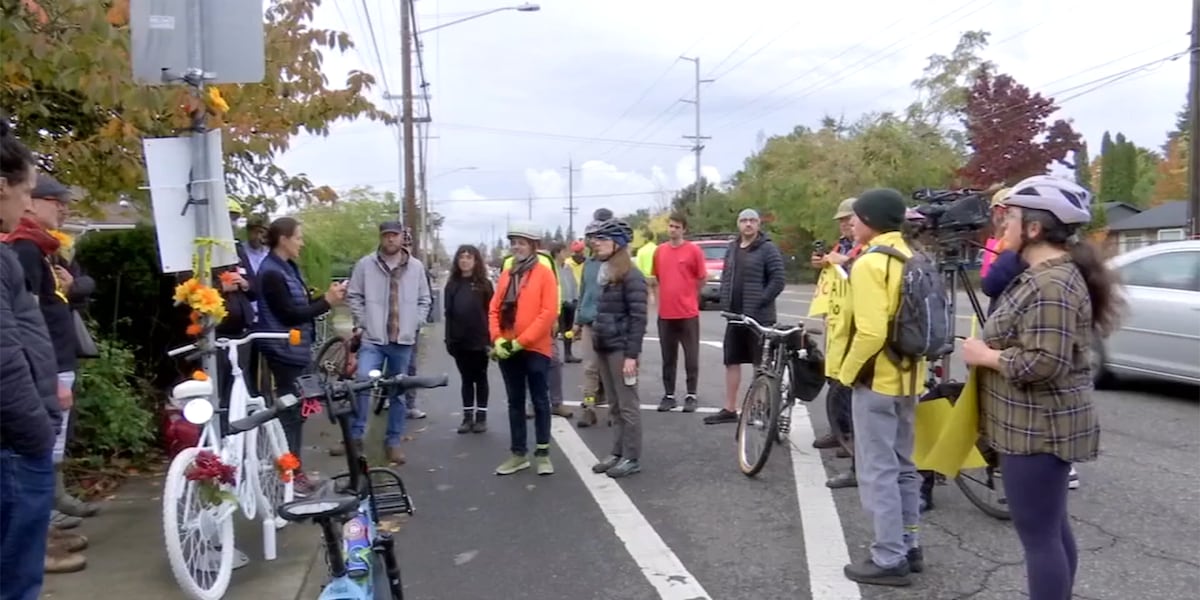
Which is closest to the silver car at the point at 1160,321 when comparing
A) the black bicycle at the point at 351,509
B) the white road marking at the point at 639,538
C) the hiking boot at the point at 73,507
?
the white road marking at the point at 639,538

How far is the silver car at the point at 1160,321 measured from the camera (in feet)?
30.0

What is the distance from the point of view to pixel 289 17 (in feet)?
25.0

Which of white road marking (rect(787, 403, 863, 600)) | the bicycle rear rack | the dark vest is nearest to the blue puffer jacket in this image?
white road marking (rect(787, 403, 863, 600))

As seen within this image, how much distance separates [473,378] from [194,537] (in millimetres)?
4222

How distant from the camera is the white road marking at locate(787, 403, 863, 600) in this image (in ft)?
15.1

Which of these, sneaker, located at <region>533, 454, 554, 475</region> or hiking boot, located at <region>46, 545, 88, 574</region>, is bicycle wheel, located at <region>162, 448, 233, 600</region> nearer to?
hiking boot, located at <region>46, 545, 88, 574</region>

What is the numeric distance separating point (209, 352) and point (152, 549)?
1213 mm

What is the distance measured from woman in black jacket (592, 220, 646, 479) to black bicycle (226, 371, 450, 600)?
3.06 metres

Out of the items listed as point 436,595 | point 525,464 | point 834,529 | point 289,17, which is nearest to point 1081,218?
point 834,529

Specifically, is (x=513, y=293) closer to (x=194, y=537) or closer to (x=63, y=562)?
(x=194, y=537)

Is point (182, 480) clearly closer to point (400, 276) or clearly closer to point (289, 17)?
point (400, 276)

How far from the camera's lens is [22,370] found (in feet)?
9.45

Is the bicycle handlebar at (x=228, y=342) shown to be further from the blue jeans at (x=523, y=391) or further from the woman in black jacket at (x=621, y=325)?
the woman in black jacket at (x=621, y=325)

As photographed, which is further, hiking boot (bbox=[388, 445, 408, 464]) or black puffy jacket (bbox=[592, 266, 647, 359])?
hiking boot (bbox=[388, 445, 408, 464])
